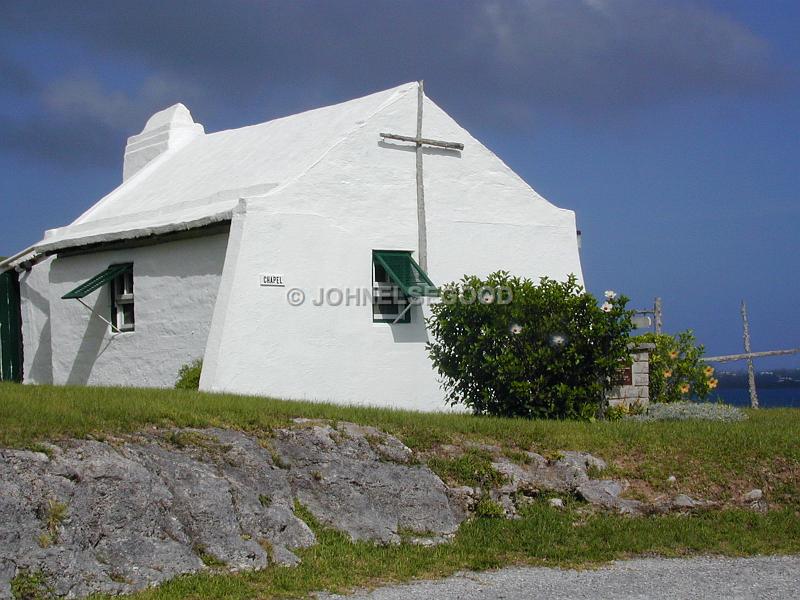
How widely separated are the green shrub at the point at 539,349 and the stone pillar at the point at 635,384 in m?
1.82

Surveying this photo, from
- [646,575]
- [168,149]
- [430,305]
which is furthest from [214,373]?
[168,149]

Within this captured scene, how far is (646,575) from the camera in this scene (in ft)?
28.6

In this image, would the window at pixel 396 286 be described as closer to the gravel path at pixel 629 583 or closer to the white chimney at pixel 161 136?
the gravel path at pixel 629 583

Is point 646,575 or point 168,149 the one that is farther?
point 168,149

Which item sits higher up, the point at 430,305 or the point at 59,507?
the point at 430,305

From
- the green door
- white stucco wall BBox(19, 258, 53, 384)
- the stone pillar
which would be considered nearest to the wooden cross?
the stone pillar

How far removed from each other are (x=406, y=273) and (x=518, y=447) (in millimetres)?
5364

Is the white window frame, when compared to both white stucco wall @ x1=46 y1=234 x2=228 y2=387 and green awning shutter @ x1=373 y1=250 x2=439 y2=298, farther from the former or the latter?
green awning shutter @ x1=373 y1=250 x2=439 y2=298

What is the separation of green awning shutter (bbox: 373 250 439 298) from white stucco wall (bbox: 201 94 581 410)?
16cm

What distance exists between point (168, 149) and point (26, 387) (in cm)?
1023

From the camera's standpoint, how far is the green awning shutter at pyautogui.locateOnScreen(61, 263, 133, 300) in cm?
1739

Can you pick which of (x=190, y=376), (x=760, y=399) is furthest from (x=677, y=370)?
(x=760, y=399)

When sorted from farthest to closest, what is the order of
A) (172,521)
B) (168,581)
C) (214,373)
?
(214,373), (172,521), (168,581)

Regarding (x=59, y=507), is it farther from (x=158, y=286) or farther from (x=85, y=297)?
(x=85, y=297)
